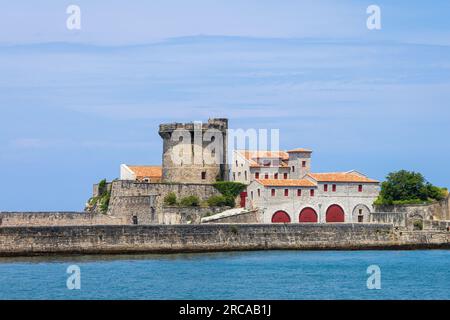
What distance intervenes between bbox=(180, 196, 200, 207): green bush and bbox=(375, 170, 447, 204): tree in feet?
34.1

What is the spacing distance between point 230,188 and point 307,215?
216 inches

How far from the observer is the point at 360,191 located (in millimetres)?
56656

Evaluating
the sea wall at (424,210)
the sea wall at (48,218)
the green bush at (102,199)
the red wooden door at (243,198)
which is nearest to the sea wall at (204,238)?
the sea wall at (424,210)

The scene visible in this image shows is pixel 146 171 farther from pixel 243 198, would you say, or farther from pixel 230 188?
pixel 243 198

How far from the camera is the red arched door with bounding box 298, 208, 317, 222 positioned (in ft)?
182

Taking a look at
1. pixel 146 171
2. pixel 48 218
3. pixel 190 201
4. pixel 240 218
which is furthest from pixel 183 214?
pixel 146 171

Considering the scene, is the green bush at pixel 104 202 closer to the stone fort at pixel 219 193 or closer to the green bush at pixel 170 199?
the stone fort at pixel 219 193

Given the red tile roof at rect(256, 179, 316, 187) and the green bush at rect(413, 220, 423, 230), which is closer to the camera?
the green bush at rect(413, 220, 423, 230)

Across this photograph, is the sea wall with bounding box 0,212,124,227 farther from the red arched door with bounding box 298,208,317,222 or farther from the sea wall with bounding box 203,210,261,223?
the red arched door with bounding box 298,208,317,222

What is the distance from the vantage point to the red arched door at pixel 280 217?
54844 mm

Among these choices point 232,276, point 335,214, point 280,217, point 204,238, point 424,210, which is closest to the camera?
point 232,276

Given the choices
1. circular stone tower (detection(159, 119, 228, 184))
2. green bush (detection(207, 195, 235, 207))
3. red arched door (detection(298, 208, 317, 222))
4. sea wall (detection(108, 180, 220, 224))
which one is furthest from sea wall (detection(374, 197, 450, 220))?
circular stone tower (detection(159, 119, 228, 184))

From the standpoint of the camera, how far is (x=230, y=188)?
5881 centimetres
